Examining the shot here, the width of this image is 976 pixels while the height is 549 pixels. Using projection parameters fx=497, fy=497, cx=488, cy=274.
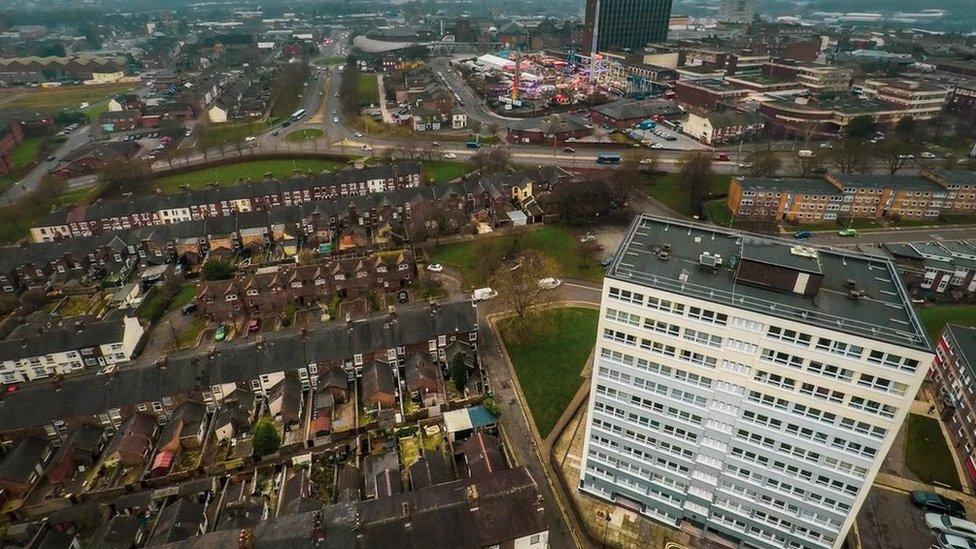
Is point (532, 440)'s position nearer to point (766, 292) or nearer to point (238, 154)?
point (766, 292)

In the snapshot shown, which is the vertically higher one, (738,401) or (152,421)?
(738,401)

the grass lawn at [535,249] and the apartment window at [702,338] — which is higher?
the apartment window at [702,338]

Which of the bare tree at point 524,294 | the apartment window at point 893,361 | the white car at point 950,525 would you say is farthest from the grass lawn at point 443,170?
the white car at point 950,525

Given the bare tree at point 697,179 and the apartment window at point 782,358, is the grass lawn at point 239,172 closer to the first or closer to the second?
the bare tree at point 697,179

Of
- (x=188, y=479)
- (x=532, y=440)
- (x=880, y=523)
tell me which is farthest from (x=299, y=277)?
(x=880, y=523)

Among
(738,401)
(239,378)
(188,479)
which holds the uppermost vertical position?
(738,401)

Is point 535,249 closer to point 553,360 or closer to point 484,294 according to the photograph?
point 484,294
